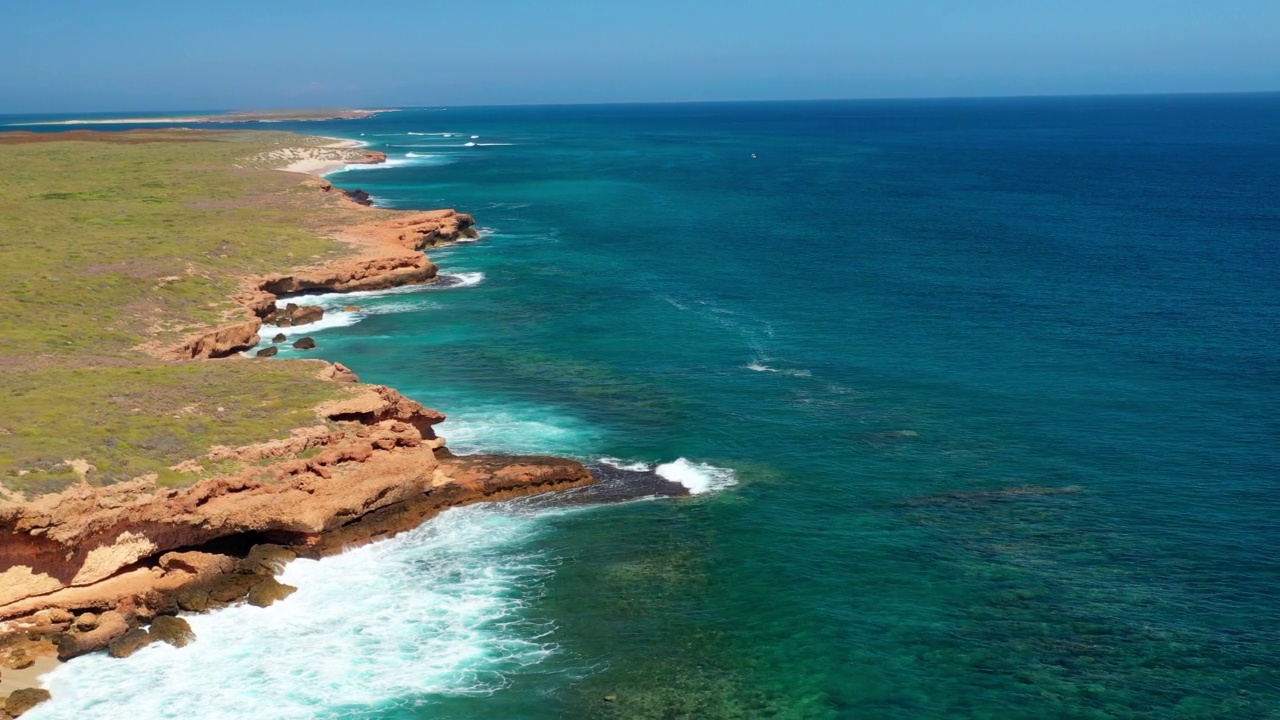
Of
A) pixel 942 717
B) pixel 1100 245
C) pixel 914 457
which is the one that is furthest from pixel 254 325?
pixel 1100 245

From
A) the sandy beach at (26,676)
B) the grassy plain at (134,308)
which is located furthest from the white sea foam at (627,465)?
the sandy beach at (26,676)

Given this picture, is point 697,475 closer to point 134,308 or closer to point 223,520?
point 223,520

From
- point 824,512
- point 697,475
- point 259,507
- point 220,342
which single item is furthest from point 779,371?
point 259,507

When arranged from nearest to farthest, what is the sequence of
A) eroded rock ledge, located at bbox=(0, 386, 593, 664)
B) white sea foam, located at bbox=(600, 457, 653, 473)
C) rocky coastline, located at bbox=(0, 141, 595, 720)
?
rocky coastline, located at bbox=(0, 141, 595, 720)
eroded rock ledge, located at bbox=(0, 386, 593, 664)
white sea foam, located at bbox=(600, 457, 653, 473)

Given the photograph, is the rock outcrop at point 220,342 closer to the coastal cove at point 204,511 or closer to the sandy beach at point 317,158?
the coastal cove at point 204,511

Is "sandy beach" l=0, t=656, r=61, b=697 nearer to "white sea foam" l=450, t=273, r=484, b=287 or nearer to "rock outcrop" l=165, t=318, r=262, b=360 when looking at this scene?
"rock outcrop" l=165, t=318, r=262, b=360

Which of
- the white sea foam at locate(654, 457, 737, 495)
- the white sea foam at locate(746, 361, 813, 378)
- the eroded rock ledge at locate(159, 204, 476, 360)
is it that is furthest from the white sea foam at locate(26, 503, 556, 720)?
the white sea foam at locate(746, 361, 813, 378)
